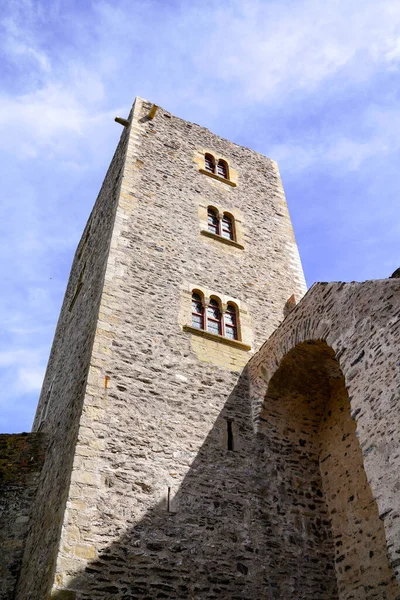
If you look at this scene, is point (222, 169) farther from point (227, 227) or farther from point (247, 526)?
point (247, 526)

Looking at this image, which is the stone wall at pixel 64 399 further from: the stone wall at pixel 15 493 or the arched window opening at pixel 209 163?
the arched window opening at pixel 209 163

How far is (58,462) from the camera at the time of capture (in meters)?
7.81

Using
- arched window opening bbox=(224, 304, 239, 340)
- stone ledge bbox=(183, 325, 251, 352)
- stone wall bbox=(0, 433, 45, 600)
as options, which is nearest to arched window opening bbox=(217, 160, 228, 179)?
arched window opening bbox=(224, 304, 239, 340)

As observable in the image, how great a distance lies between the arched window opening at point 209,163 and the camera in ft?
45.9

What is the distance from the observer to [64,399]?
364 inches

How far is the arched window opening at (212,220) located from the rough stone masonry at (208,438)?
50cm

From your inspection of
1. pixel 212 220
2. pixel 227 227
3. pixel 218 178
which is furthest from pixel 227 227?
pixel 218 178

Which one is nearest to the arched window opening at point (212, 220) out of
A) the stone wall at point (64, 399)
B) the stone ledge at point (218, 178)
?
the stone ledge at point (218, 178)

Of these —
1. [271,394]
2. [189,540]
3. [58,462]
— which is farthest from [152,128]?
[189,540]

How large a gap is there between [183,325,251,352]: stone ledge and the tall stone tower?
0.08ft

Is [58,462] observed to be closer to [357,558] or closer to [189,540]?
[189,540]

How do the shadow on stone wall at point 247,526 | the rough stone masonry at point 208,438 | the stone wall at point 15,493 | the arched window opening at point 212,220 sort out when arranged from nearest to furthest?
the rough stone masonry at point 208,438 → the shadow on stone wall at point 247,526 → the stone wall at point 15,493 → the arched window opening at point 212,220

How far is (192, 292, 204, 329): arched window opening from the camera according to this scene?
9.63 m

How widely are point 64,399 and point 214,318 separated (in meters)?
3.16
